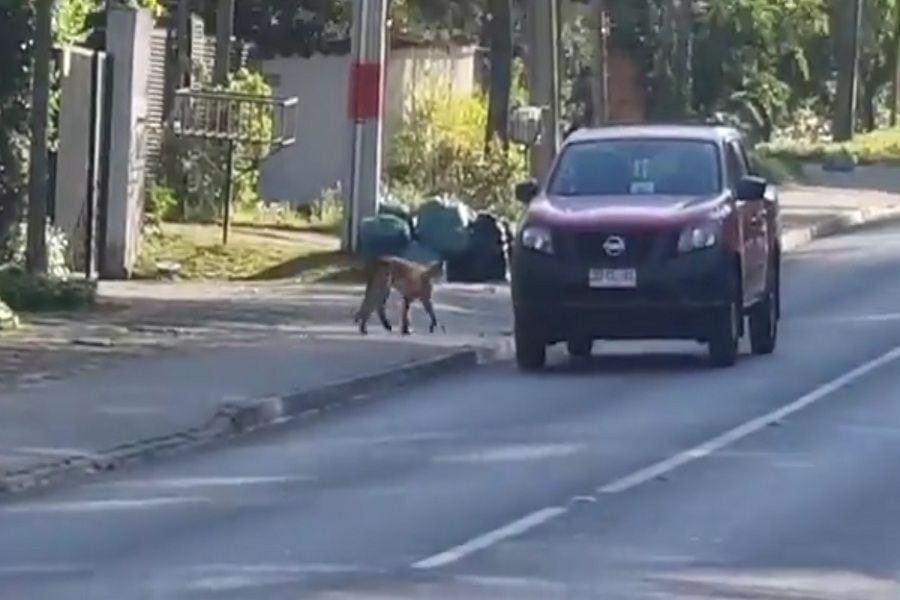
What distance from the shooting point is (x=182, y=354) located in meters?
22.1

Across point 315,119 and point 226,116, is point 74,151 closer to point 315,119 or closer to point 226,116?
point 226,116

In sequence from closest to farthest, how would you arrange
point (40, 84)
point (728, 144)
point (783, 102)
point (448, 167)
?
point (728, 144) < point (40, 84) < point (448, 167) < point (783, 102)

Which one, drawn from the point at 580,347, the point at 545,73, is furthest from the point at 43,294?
the point at 545,73

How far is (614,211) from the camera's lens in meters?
22.0

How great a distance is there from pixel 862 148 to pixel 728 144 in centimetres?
4223

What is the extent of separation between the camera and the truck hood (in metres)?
21.9

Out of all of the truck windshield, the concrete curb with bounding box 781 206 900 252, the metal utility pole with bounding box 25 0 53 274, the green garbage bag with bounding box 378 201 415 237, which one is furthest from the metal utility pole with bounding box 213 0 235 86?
the truck windshield

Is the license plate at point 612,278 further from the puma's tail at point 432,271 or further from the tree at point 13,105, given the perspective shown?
the tree at point 13,105

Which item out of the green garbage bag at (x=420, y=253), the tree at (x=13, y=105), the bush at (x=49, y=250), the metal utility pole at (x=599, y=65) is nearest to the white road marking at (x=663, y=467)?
the green garbage bag at (x=420, y=253)

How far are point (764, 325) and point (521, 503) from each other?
9242 mm

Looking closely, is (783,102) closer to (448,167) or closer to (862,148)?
(862,148)

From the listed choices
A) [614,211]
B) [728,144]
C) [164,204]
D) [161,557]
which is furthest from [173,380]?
[164,204]

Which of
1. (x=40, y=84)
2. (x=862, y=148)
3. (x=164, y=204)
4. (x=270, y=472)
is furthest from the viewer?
(x=862, y=148)

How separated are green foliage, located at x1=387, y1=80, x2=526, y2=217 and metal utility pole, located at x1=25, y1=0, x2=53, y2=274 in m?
9.29
